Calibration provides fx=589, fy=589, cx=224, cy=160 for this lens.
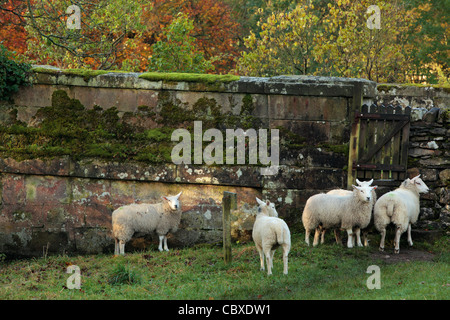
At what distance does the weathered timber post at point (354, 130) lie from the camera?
11.6 metres

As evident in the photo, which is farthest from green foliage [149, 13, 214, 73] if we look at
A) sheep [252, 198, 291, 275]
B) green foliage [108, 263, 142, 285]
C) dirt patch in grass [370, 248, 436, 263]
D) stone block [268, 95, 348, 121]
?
green foliage [108, 263, 142, 285]

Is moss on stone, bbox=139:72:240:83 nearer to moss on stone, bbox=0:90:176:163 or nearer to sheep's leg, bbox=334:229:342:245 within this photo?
moss on stone, bbox=0:90:176:163

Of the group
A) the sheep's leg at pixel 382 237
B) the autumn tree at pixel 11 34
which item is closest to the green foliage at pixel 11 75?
the sheep's leg at pixel 382 237

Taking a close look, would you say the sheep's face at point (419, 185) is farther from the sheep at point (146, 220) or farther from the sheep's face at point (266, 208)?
the sheep at point (146, 220)

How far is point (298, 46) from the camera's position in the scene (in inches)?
862

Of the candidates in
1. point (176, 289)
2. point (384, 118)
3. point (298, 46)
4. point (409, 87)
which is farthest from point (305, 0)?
point (176, 289)

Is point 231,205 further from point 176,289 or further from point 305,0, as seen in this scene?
point 305,0

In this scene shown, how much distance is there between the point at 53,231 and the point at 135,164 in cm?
219

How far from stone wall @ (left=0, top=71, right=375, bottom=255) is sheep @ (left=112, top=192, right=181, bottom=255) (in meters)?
0.40

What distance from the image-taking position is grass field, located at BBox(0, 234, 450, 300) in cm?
796
